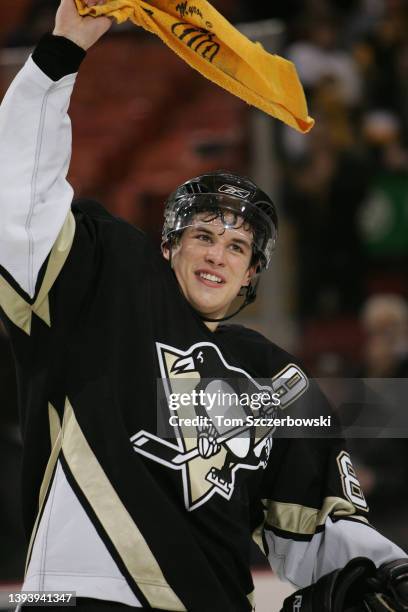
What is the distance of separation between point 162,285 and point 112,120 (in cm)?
403

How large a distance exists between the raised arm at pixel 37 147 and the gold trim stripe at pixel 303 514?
785 mm

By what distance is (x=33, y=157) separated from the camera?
1781 mm

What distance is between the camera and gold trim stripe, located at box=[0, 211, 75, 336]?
72.2 inches

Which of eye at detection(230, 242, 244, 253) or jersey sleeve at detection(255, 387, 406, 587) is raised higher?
eye at detection(230, 242, 244, 253)

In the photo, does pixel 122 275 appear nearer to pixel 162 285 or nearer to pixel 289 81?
pixel 162 285

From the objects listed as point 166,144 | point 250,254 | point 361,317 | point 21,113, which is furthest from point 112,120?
point 21,113

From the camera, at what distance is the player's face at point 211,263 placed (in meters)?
2.12

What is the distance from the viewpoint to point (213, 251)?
2.14 metres

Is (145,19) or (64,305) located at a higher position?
(145,19)

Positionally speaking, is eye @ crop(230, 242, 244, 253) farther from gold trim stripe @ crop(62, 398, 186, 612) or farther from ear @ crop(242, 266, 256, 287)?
gold trim stripe @ crop(62, 398, 186, 612)

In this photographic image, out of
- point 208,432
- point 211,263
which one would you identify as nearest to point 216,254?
point 211,263

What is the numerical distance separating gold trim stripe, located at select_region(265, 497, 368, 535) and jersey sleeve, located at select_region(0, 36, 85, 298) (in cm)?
79

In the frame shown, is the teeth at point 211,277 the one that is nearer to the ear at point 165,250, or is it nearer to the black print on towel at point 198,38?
the ear at point 165,250

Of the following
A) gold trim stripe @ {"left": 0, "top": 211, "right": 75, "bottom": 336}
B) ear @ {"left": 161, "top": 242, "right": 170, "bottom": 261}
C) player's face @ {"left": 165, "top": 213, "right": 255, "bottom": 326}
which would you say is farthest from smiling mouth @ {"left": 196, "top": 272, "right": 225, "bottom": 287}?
gold trim stripe @ {"left": 0, "top": 211, "right": 75, "bottom": 336}
